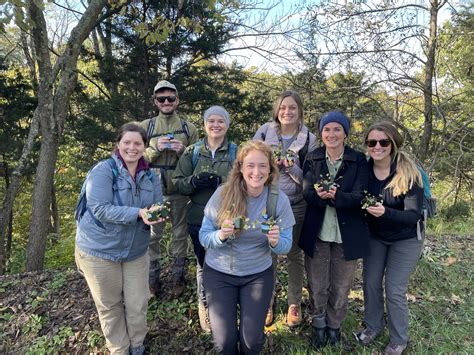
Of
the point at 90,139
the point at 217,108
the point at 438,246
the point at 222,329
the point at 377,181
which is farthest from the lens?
the point at 90,139

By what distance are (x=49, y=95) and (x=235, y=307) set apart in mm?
4291

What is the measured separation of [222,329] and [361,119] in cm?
753

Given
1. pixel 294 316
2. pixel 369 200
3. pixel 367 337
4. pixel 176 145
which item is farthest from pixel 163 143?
pixel 367 337

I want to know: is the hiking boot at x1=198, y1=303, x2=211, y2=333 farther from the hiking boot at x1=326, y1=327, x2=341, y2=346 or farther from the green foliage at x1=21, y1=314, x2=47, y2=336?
the green foliage at x1=21, y1=314, x2=47, y2=336

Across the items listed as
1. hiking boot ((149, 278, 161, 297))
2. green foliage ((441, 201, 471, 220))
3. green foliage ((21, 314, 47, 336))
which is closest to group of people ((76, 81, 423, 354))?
hiking boot ((149, 278, 161, 297))

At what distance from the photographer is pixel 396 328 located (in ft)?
11.5

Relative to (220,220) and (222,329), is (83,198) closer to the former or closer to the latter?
(220,220)

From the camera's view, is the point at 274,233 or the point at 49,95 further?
the point at 49,95

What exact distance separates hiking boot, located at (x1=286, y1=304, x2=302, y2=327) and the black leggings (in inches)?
37.3

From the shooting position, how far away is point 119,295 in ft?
10.8

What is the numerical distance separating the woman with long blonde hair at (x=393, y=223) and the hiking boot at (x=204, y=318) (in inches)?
69.3

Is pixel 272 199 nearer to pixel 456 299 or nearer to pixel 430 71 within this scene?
pixel 456 299

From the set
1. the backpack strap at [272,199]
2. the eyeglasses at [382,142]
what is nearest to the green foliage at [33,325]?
the backpack strap at [272,199]

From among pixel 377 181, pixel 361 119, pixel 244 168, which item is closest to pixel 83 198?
pixel 244 168
